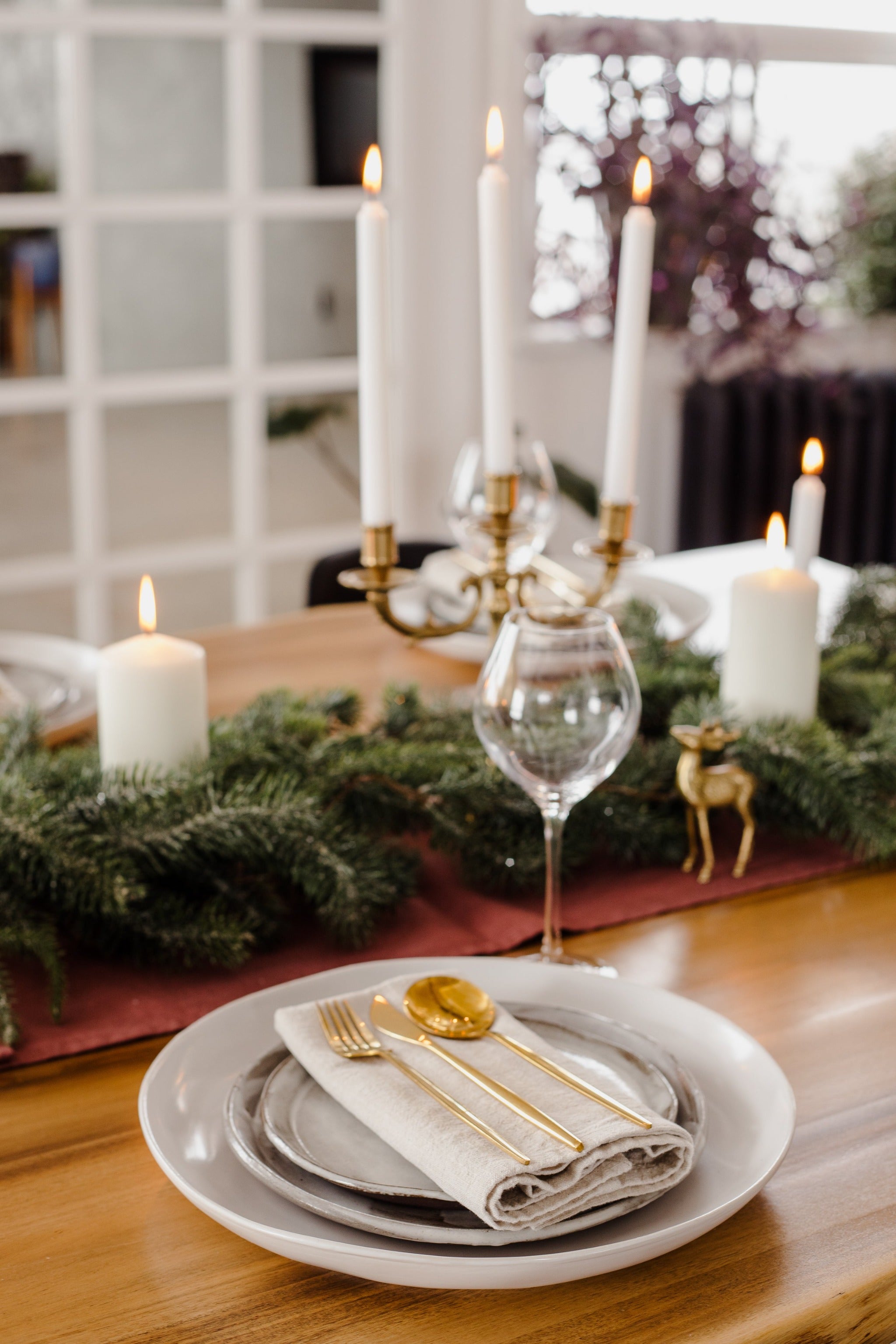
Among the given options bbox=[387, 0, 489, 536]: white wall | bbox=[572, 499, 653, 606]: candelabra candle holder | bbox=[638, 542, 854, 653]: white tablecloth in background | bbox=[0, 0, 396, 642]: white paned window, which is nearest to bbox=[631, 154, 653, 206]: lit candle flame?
bbox=[572, 499, 653, 606]: candelabra candle holder

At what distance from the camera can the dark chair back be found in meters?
1.88

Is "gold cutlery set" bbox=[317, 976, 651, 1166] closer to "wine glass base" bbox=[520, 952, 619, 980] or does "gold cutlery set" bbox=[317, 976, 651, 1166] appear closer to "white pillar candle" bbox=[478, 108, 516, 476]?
"wine glass base" bbox=[520, 952, 619, 980]

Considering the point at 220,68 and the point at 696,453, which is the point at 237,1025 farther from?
the point at 696,453

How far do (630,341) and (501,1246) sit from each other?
2.22 ft

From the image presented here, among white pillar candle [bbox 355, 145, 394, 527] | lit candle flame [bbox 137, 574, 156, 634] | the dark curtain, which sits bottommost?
the dark curtain

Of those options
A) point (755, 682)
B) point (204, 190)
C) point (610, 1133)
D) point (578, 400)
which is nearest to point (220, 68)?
point (204, 190)

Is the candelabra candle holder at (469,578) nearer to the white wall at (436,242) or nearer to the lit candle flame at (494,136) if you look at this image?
the lit candle flame at (494,136)

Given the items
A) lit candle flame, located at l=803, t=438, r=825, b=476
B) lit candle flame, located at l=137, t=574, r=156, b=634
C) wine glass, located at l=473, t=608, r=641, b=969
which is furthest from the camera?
lit candle flame, located at l=803, t=438, r=825, b=476

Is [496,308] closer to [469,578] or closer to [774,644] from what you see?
[469,578]

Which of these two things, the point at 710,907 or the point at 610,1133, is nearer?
the point at 610,1133

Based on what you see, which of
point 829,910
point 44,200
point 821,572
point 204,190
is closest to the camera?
point 829,910

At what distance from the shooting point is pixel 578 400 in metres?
3.31

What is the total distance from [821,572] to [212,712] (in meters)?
0.90

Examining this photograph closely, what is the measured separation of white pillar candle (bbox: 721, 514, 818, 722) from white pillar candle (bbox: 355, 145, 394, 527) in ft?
0.97
